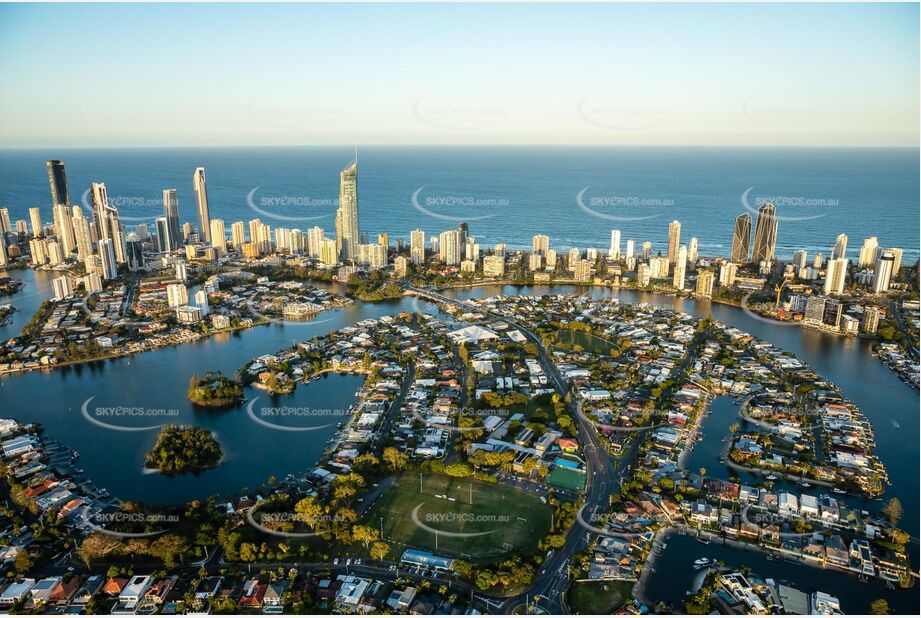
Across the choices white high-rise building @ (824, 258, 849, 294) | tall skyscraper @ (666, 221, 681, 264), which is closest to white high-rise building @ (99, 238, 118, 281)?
tall skyscraper @ (666, 221, 681, 264)

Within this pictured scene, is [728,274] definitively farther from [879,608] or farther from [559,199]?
[559,199]

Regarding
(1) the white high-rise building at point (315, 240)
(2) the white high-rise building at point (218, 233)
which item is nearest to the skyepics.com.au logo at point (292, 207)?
(2) the white high-rise building at point (218, 233)

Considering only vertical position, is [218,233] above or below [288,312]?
above

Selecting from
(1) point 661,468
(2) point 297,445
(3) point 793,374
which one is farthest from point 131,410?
(3) point 793,374

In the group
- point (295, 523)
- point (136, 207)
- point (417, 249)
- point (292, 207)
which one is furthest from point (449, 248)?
point (136, 207)

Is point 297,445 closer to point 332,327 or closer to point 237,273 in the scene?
point 332,327

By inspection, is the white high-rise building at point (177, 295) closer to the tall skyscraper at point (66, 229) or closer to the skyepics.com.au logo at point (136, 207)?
the tall skyscraper at point (66, 229)
